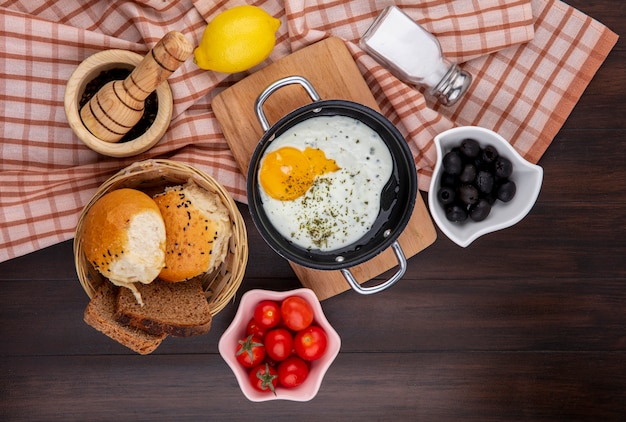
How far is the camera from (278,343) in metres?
1.31

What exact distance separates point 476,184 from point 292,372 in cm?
59

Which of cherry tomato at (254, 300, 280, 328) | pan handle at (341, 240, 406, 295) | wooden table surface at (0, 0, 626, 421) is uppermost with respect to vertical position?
pan handle at (341, 240, 406, 295)

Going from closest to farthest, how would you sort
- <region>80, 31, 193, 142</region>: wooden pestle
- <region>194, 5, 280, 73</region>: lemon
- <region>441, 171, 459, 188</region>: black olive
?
<region>80, 31, 193, 142</region>: wooden pestle
<region>194, 5, 280, 73</region>: lemon
<region>441, 171, 459, 188</region>: black olive

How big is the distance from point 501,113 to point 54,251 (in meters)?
1.14

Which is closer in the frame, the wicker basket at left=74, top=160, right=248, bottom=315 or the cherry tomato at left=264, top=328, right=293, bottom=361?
the wicker basket at left=74, top=160, right=248, bottom=315

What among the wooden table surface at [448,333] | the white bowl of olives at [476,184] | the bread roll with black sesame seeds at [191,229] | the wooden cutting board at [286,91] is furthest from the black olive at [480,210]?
the bread roll with black sesame seeds at [191,229]

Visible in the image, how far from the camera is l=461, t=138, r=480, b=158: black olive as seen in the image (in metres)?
1.23

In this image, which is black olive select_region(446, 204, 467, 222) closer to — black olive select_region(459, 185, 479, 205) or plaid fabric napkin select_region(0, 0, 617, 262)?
black olive select_region(459, 185, 479, 205)

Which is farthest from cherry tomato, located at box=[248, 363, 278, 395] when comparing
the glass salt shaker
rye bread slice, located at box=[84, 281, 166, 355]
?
the glass salt shaker

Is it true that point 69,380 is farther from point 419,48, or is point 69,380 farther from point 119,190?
point 419,48

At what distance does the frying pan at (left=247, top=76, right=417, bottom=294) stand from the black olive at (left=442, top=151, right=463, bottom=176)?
9cm

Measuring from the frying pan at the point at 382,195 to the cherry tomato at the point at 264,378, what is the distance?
0.27 meters

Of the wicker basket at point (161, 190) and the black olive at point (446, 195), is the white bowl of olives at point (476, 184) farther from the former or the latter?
the wicker basket at point (161, 190)

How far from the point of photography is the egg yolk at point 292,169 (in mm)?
1179
